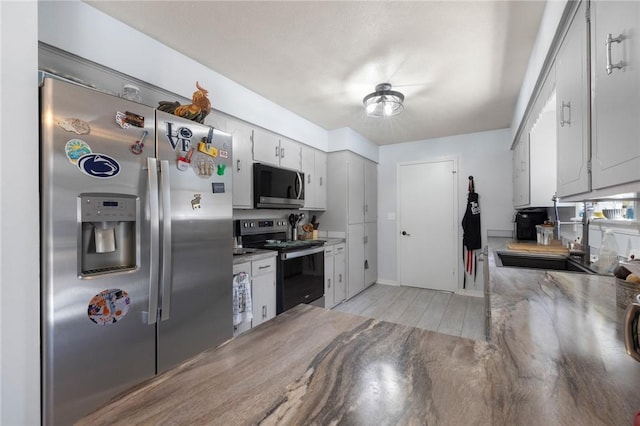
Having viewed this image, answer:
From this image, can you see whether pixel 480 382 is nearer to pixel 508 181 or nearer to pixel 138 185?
pixel 138 185

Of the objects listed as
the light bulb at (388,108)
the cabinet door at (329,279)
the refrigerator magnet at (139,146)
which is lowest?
the cabinet door at (329,279)

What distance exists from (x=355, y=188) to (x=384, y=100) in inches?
67.6

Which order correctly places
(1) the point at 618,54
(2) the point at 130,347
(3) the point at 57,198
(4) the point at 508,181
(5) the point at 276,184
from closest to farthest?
1. (1) the point at 618,54
2. (3) the point at 57,198
3. (2) the point at 130,347
4. (5) the point at 276,184
5. (4) the point at 508,181

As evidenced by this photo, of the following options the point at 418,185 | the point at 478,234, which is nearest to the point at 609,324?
the point at 478,234

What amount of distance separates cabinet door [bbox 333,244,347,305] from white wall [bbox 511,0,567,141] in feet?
8.20

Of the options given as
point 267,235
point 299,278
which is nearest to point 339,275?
point 299,278

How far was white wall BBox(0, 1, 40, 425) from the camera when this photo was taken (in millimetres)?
1117

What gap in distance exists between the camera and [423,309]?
11.8 ft

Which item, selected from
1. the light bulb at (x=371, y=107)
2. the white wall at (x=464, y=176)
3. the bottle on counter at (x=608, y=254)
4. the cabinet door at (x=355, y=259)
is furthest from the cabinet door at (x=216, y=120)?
the white wall at (x=464, y=176)

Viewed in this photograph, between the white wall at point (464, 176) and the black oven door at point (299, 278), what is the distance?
1.85 m

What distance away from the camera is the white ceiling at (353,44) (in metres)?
1.66

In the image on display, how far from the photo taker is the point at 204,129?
6.04 ft

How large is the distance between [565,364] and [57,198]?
1.85m

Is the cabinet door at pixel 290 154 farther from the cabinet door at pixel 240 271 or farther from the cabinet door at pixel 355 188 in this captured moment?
the cabinet door at pixel 240 271
